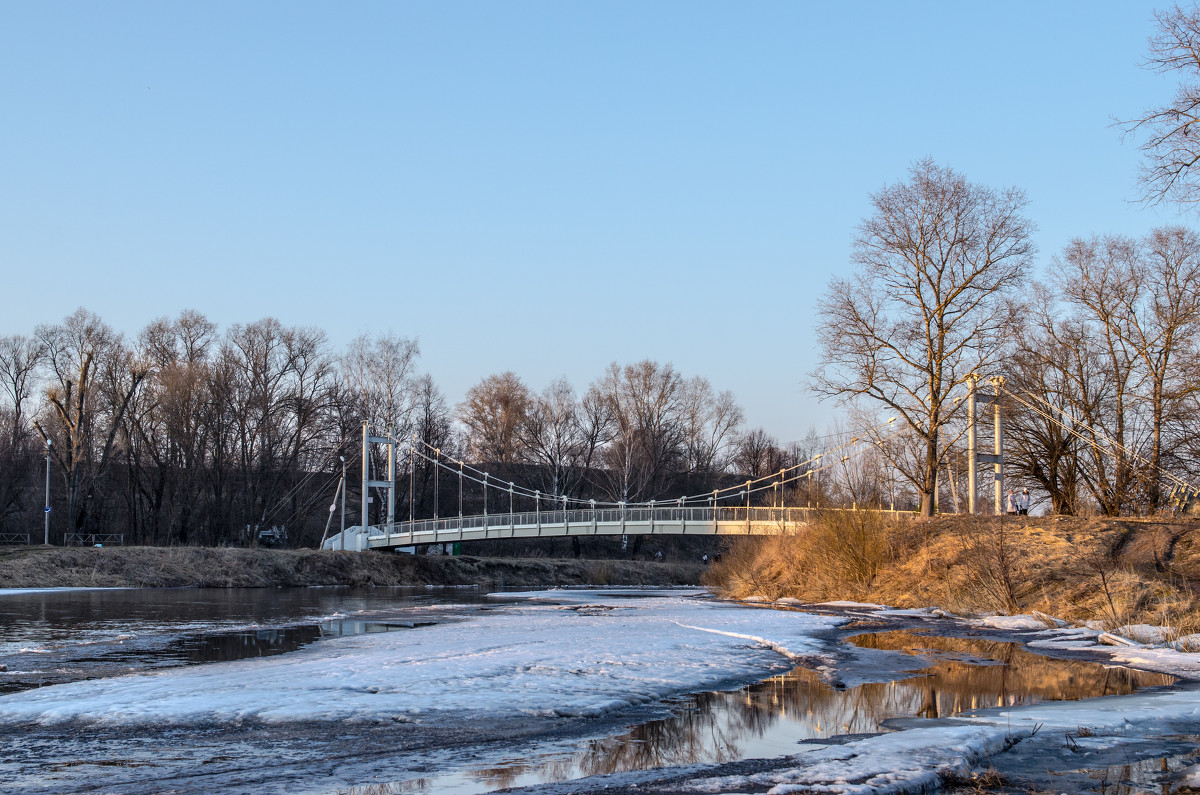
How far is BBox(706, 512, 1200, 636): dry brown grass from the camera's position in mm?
15508

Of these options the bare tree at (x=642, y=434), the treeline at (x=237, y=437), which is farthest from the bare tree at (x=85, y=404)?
the bare tree at (x=642, y=434)

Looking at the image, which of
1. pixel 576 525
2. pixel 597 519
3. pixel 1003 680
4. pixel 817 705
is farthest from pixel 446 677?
pixel 576 525

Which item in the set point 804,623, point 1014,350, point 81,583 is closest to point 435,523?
point 81,583

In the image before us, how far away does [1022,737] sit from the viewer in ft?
19.9

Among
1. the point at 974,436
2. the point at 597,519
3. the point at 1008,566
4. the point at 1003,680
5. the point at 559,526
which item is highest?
the point at 974,436

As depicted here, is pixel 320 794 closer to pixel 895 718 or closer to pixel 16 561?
pixel 895 718

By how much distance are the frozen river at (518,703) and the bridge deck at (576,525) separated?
77.4 feet

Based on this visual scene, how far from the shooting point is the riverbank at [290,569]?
35156mm

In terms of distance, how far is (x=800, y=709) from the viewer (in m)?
7.83

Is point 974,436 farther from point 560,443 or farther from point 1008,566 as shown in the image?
point 560,443

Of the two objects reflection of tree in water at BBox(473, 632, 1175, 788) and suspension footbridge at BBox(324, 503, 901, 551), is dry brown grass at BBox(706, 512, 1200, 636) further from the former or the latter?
suspension footbridge at BBox(324, 503, 901, 551)

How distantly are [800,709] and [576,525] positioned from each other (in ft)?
126

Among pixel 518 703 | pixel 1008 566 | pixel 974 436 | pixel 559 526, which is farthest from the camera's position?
pixel 559 526

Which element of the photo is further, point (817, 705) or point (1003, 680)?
point (1003, 680)
